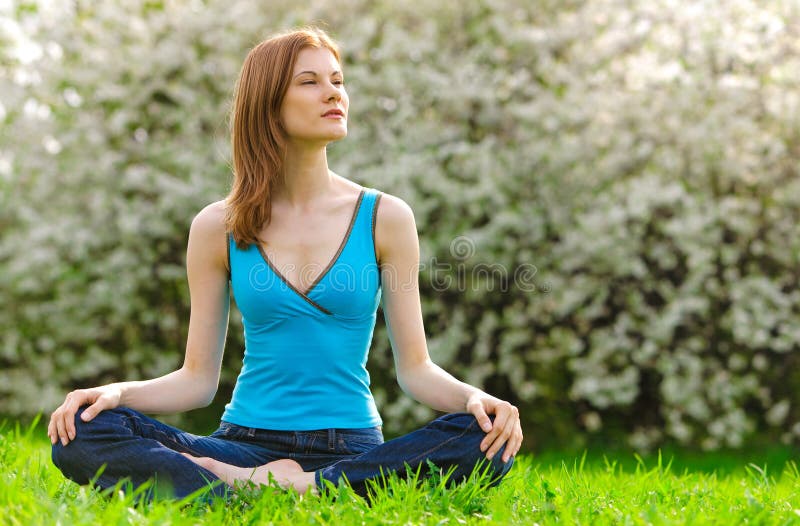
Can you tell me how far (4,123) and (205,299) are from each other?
16.9 ft

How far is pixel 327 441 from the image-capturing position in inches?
114

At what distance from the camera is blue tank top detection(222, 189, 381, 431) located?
9.65 feet

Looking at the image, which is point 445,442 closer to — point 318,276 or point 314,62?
point 318,276

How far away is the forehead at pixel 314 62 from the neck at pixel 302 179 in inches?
11.1

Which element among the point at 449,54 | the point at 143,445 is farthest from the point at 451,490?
the point at 449,54

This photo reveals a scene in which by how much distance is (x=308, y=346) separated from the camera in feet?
9.70

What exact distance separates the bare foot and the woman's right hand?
290 mm

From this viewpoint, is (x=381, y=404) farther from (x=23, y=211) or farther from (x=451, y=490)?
(x=451, y=490)

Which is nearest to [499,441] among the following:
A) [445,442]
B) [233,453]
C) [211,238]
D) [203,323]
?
[445,442]

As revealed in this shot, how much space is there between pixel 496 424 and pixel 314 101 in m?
1.23

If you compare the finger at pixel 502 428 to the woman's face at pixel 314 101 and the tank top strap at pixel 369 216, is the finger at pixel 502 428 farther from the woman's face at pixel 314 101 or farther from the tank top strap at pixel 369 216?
the woman's face at pixel 314 101

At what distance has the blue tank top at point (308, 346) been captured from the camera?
294 centimetres

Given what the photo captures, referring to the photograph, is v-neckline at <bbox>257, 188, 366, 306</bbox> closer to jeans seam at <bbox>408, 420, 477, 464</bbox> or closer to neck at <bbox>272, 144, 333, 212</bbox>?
neck at <bbox>272, 144, 333, 212</bbox>

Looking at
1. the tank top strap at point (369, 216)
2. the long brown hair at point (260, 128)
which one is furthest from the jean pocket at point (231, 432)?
the tank top strap at point (369, 216)
